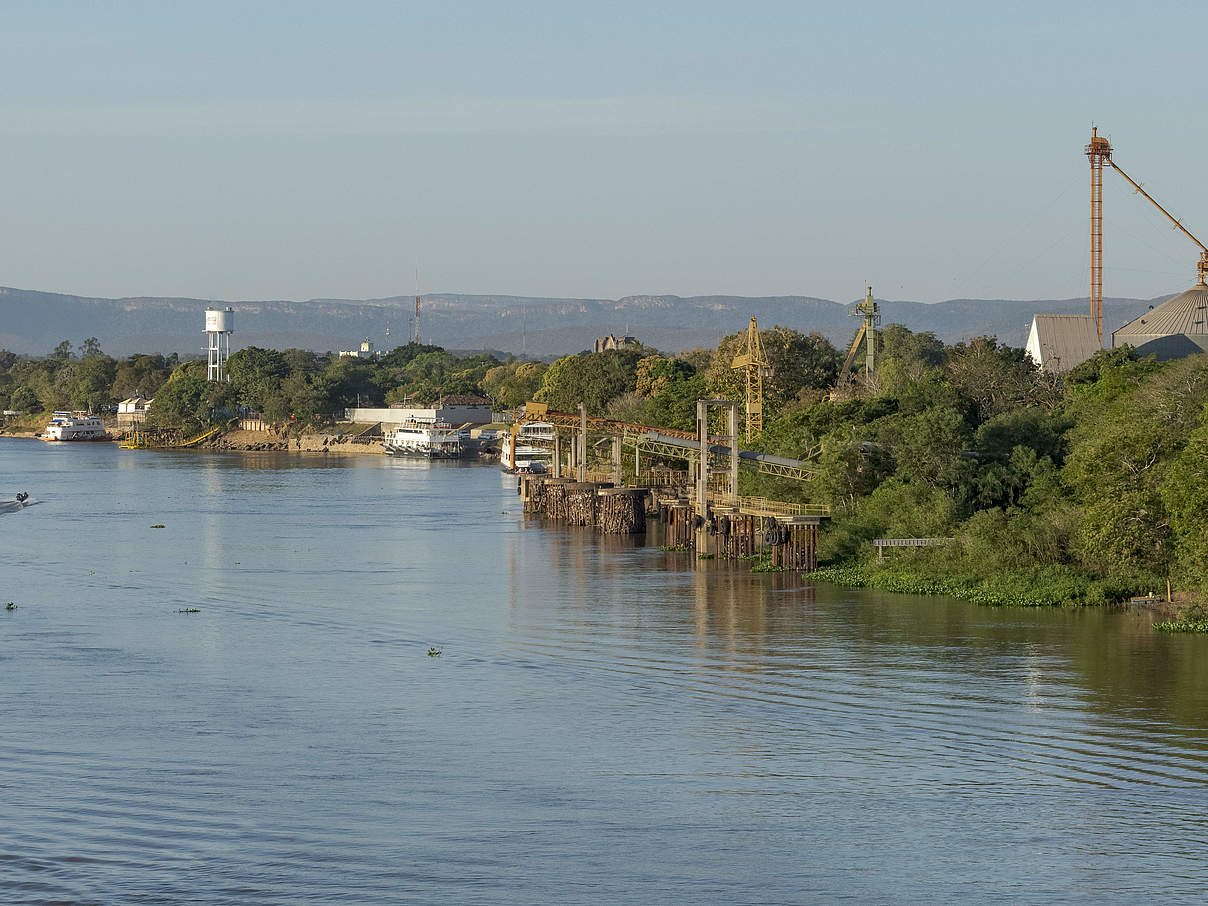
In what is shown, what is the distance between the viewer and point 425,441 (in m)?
168

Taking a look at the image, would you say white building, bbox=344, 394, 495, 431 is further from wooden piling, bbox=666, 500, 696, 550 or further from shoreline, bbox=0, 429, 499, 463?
wooden piling, bbox=666, 500, 696, 550

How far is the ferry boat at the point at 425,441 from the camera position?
164875 mm

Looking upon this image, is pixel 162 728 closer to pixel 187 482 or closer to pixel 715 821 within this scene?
pixel 715 821

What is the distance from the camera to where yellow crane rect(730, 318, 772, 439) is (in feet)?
287

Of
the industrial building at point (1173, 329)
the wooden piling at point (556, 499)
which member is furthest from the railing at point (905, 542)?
the industrial building at point (1173, 329)

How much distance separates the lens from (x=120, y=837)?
2270 centimetres

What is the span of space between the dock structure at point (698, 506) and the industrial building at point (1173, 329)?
74.7 ft

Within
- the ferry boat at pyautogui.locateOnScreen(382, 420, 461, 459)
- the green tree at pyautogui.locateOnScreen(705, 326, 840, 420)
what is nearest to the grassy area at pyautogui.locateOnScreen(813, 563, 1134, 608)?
the green tree at pyautogui.locateOnScreen(705, 326, 840, 420)

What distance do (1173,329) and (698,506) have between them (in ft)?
113

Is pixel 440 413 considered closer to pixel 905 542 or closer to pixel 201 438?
pixel 201 438

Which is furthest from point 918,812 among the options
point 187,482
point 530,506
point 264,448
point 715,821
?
point 264,448

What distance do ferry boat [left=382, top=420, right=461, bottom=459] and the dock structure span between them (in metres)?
70.6

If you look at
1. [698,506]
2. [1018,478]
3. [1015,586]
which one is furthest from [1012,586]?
[698,506]

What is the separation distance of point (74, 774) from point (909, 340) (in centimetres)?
11610
